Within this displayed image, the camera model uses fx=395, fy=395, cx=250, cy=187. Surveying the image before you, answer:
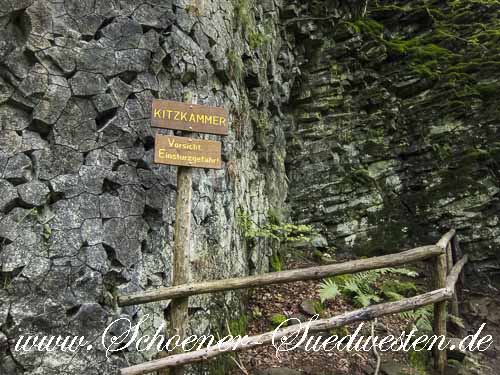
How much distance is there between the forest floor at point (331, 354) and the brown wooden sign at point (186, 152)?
7.28 ft

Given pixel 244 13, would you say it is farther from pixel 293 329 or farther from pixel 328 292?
pixel 293 329

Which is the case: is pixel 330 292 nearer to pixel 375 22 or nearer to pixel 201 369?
pixel 201 369

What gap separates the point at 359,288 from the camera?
6.80 metres

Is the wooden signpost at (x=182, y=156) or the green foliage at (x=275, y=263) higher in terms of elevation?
the wooden signpost at (x=182, y=156)

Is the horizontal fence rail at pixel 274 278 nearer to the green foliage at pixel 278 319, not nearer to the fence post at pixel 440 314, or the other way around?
the fence post at pixel 440 314

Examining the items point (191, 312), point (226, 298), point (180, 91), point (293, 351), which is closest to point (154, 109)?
point (180, 91)

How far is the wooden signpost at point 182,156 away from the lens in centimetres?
410

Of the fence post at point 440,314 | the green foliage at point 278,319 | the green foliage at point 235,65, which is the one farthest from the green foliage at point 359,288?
the green foliage at point 235,65

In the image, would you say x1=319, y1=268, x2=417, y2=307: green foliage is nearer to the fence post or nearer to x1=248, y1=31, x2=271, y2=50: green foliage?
the fence post

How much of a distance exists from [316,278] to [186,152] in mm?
2062

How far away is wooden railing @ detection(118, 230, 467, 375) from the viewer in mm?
3832

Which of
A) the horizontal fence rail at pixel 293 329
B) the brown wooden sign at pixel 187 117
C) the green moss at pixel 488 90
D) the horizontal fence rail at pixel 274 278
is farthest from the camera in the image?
the green moss at pixel 488 90

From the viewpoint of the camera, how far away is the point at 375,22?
33.2 feet

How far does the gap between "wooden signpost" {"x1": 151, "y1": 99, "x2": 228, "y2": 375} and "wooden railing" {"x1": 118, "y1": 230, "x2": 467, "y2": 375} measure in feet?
0.77
